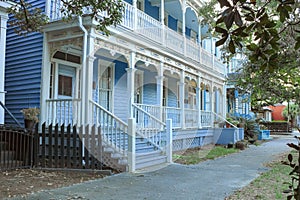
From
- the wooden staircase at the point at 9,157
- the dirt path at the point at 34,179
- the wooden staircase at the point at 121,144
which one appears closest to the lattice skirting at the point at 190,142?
the wooden staircase at the point at 121,144

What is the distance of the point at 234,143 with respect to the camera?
56.4 ft

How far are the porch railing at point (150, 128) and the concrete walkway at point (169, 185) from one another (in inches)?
59.7

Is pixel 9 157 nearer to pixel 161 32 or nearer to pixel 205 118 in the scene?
pixel 161 32

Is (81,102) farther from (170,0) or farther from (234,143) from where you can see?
(234,143)

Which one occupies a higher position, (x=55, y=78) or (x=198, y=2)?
(x=198, y=2)

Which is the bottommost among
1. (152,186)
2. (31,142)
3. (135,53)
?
(152,186)

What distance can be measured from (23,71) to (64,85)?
148 cm

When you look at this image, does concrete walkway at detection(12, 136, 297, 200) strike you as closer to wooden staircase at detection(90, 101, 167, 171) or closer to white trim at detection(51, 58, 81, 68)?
wooden staircase at detection(90, 101, 167, 171)

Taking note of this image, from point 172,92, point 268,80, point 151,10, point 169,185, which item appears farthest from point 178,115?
point 169,185

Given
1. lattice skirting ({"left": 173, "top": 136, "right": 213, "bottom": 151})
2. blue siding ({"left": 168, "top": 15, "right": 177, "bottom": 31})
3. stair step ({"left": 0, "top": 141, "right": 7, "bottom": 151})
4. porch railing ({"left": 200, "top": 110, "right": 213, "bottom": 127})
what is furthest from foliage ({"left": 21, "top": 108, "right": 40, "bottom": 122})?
blue siding ({"left": 168, "top": 15, "right": 177, "bottom": 31})

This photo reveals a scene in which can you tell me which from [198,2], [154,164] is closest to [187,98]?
[198,2]

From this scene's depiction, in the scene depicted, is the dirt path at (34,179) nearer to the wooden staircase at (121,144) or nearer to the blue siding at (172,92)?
the wooden staircase at (121,144)

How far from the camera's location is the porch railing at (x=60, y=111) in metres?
9.58

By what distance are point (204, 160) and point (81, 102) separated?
16.4 ft
